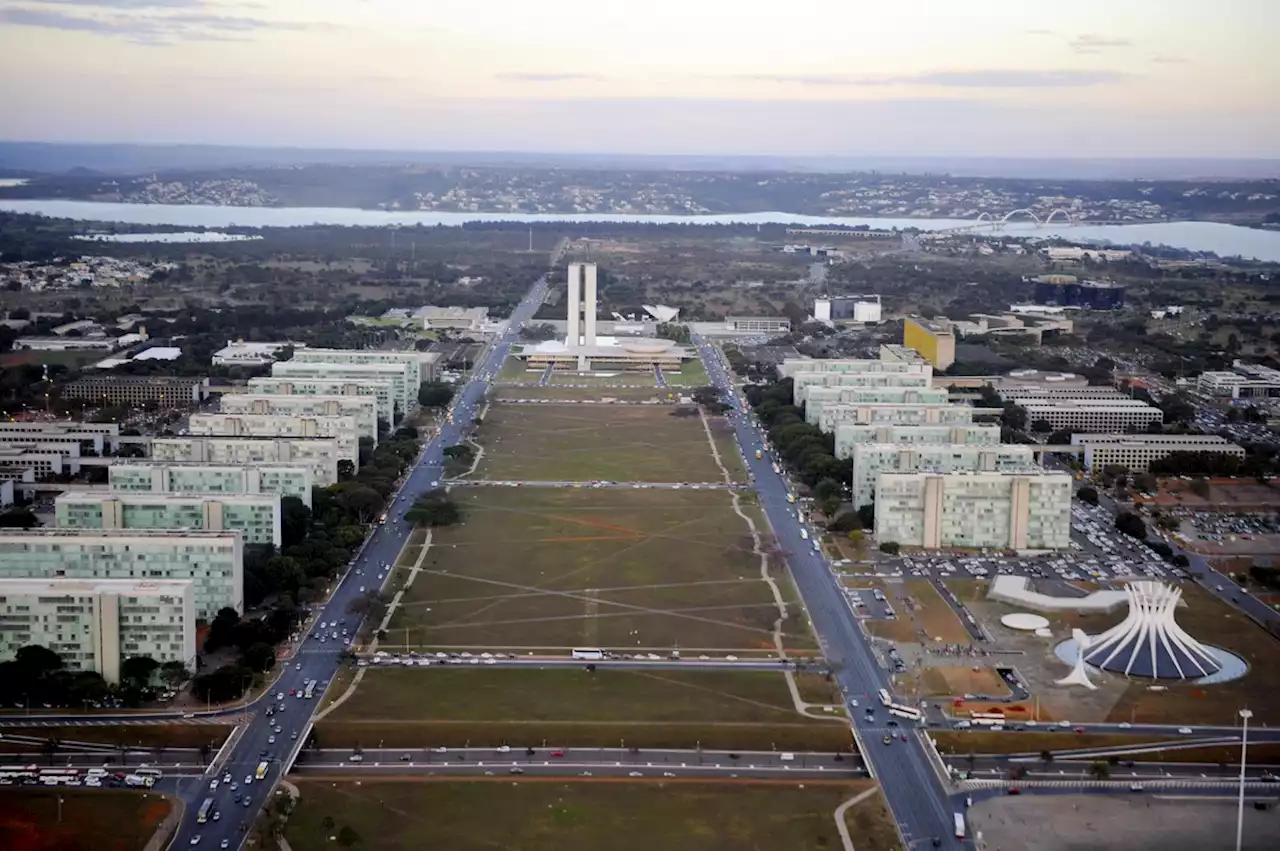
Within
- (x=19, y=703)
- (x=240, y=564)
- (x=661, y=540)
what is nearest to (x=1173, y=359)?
(x=661, y=540)

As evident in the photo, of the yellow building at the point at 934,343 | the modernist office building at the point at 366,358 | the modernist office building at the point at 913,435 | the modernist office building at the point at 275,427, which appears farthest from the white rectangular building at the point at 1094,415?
the modernist office building at the point at 275,427

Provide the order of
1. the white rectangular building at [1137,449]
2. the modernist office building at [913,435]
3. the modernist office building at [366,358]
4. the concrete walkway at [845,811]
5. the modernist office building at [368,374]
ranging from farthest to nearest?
the modernist office building at [366,358] < the modernist office building at [368,374] < the white rectangular building at [1137,449] < the modernist office building at [913,435] < the concrete walkway at [845,811]

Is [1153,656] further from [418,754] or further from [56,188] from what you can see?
[56,188]

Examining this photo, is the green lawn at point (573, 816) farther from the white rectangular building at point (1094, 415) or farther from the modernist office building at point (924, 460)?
the white rectangular building at point (1094, 415)

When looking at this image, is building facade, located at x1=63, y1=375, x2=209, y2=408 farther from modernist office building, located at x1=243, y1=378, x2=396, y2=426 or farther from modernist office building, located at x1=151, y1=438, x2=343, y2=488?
modernist office building, located at x1=151, y1=438, x2=343, y2=488

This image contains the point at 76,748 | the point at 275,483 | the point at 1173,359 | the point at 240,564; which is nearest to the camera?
the point at 76,748

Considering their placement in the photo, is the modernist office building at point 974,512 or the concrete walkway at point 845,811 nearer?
the concrete walkway at point 845,811

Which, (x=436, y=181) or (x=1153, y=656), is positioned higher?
(x=436, y=181)

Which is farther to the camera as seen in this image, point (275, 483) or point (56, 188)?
point (56, 188)
